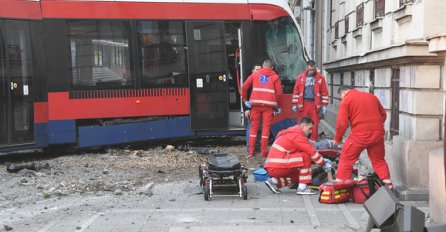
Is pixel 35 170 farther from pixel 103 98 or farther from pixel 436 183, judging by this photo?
pixel 436 183

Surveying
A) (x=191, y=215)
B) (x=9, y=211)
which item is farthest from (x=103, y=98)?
(x=191, y=215)

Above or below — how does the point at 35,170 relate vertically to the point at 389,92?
below

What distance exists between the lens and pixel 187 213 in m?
6.48

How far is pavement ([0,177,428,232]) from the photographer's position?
5895mm

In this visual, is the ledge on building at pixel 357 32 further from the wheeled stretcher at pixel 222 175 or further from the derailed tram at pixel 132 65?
the wheeled stretcher at pixel 222 175

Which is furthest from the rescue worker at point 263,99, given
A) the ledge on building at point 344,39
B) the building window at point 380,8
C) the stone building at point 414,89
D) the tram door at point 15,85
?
the ledge on building at point 344,39

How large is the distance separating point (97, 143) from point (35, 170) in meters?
1.79

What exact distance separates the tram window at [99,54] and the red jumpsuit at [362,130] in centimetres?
512

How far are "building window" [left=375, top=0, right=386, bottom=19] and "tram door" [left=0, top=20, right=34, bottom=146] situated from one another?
20.6 feet

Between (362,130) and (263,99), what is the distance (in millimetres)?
3392

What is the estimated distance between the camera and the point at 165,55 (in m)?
11.2

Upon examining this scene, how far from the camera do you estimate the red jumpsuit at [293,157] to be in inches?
288

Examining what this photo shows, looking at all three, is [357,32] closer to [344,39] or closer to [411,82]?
[344,39]

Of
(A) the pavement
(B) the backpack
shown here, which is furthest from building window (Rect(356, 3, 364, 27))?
(B) the backpack
